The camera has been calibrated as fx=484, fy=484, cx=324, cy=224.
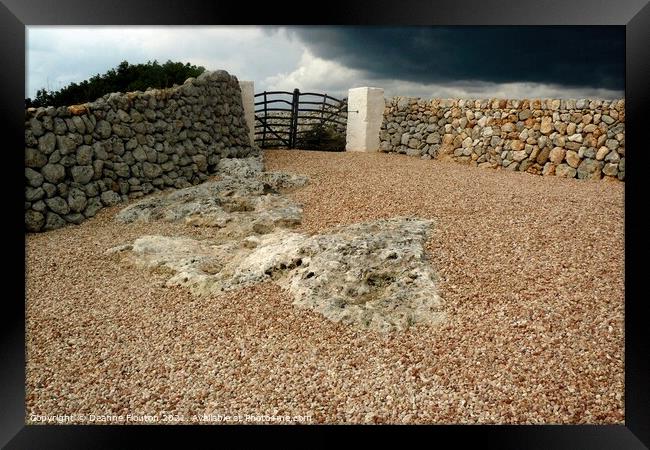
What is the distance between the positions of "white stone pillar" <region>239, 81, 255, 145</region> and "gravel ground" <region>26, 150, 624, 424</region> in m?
7.57

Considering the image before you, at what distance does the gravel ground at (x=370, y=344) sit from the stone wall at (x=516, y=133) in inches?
175

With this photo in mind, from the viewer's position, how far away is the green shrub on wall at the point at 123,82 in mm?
9695

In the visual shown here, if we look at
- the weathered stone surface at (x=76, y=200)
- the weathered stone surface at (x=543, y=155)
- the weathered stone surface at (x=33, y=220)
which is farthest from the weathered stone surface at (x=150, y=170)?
the weathered stone surface at (x=543, y=155)

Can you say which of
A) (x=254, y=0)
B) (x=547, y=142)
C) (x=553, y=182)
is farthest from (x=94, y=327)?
(x=547, y=142)

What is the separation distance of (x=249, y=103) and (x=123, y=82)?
11.1ft

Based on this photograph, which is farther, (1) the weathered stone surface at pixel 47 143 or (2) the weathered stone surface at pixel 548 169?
(2) the weathered stone surface at pixel 548 169

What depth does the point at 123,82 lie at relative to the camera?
458 inches

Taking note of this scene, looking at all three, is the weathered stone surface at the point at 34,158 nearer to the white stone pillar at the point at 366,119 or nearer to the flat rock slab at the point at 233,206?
the flat rock slab at the point at 233,206

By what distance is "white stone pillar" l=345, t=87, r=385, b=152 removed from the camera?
1464 cm

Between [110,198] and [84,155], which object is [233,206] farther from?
[84,155]

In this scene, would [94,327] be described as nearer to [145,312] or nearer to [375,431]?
[145,312]

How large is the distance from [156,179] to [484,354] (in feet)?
26.5

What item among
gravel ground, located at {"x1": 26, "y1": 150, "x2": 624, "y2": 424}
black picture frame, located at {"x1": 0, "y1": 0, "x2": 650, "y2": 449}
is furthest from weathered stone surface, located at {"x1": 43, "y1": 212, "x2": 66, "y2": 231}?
black picture frame, located at {"x1": 0, "y1": 0, "x2": 650, "y2": 449}

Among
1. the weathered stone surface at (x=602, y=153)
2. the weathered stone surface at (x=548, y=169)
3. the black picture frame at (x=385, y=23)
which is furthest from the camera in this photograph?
the weathered stone surface at (x=548, y=169)
